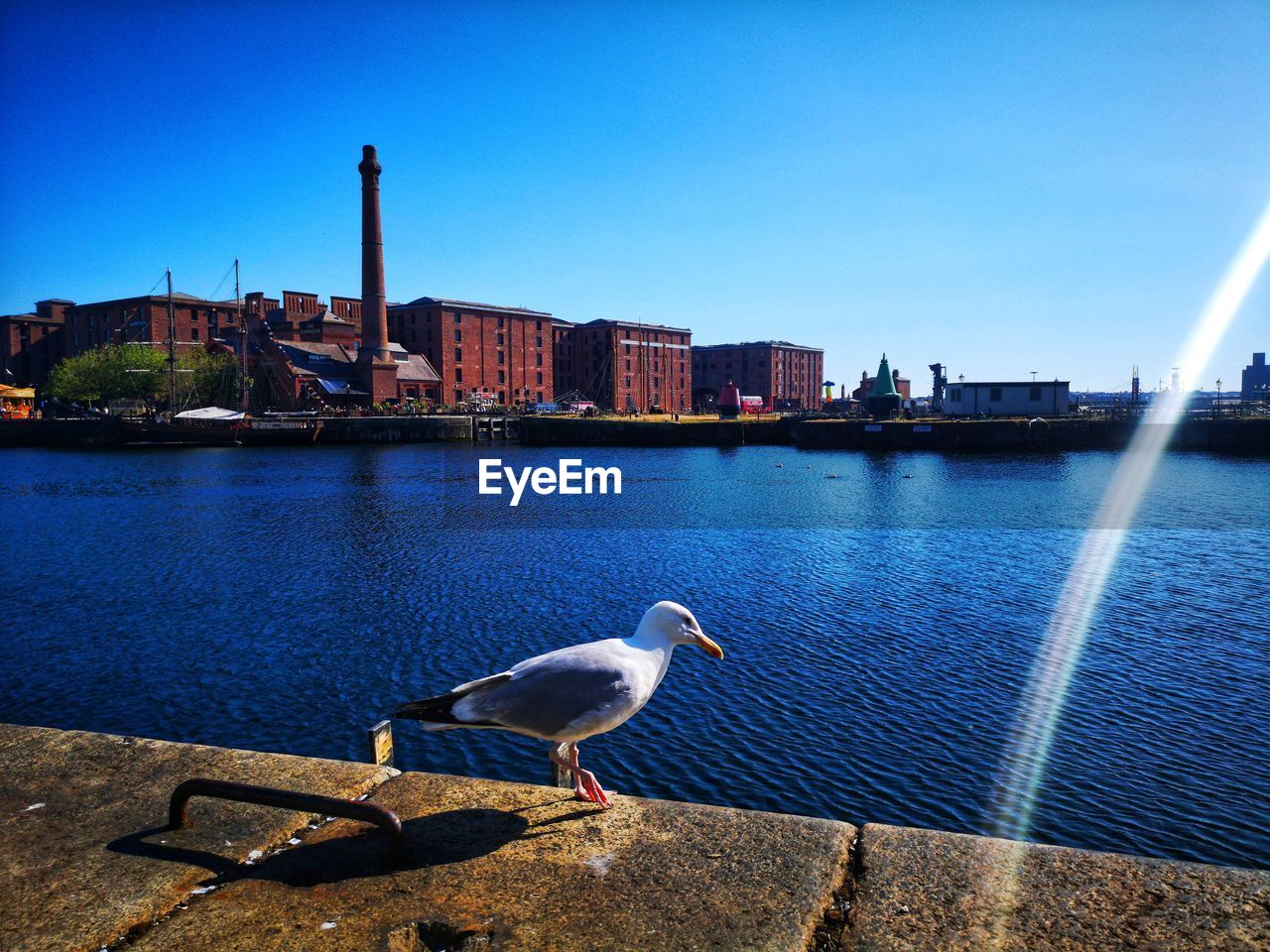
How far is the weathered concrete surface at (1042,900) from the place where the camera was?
3.39 metres

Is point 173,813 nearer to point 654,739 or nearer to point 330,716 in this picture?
point 654,739

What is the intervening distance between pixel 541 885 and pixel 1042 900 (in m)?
2.36

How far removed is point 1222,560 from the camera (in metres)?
26.0

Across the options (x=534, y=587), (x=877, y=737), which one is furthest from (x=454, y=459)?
A: (x=877, y=737)

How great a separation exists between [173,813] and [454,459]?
6797cm

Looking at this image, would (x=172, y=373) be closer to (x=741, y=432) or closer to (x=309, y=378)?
(x=309, y=378)

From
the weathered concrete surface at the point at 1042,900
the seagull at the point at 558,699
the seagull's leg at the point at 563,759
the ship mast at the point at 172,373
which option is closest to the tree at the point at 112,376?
the ship mast at the point at 172,373

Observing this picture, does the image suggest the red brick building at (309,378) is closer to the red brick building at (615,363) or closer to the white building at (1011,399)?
the red brick building at (615,363)

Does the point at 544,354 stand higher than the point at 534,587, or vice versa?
the point at 544,354

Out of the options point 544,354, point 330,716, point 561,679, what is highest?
point 544,354

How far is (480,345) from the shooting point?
119688mm

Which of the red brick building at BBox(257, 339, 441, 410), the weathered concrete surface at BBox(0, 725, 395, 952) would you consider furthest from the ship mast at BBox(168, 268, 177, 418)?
the weathered concrete surface at BBox(0, 725, 395, 952)

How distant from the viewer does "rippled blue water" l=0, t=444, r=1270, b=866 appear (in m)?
11.0

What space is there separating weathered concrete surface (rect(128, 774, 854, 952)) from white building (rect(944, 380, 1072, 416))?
94255 mm
